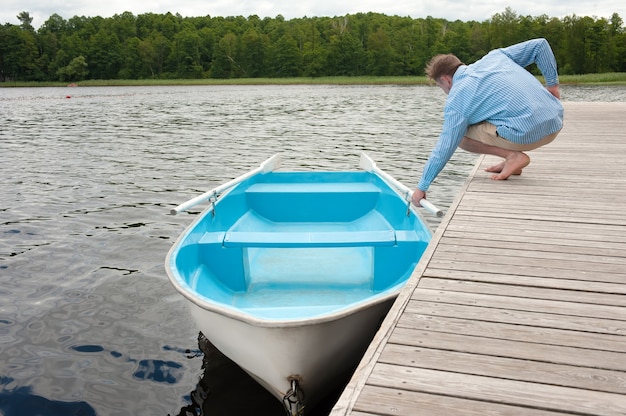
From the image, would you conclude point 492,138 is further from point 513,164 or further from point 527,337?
point 527,337

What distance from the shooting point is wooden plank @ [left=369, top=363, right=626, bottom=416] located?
1687 millimetres

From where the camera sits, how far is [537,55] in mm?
4340

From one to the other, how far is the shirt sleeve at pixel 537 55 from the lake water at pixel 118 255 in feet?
10.7

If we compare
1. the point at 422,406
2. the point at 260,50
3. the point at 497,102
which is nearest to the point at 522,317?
the point at 422,406

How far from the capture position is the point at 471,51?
75750 millimetres

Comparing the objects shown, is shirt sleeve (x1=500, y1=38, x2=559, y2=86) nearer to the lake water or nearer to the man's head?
the man's head

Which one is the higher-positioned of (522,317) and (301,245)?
(522,317)

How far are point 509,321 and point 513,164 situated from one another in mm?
2949

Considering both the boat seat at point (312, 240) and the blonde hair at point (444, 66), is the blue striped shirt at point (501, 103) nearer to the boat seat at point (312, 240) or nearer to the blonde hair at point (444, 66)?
the blonde hair at point (444, 66)

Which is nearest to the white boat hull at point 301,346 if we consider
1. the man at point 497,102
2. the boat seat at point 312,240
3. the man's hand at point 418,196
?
the boat seat at point 312,240

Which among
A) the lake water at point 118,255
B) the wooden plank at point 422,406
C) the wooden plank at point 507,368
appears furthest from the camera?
the lake water at point 118,255

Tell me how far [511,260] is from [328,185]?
10.6 ft

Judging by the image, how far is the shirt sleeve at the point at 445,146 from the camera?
12.8ft

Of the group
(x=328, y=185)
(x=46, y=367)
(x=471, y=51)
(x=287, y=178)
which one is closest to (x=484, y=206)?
(x=328, y=185)
